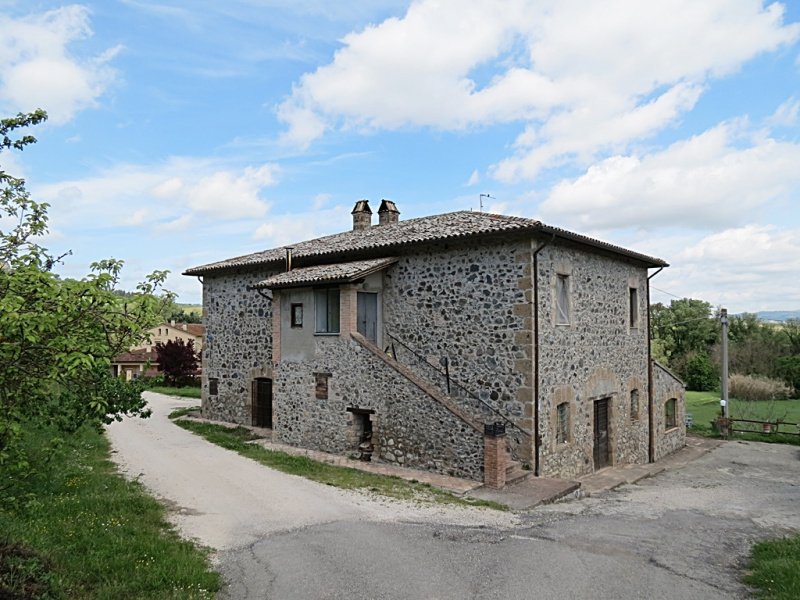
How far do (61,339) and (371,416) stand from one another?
980cm

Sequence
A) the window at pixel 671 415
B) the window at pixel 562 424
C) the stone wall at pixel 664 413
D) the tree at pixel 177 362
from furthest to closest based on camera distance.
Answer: the tree at pixel 177 362, the window at pixel 671 415, the stone wall at pixel 664 413, the window at pixel 562 424

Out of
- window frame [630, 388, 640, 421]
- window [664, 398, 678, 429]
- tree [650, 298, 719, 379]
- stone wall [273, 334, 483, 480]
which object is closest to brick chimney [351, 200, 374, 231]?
stone wall [273, 334, 483, 480]

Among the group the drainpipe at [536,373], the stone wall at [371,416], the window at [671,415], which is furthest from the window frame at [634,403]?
the stone wall at [371,416]

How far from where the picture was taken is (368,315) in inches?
576

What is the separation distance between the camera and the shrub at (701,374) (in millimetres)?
43844

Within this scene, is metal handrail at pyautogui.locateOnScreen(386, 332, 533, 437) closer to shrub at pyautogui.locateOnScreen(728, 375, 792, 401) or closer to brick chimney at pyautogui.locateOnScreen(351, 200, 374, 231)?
brick chimney at pyautogui.locateOnScreen(351, 200, 374, 231)

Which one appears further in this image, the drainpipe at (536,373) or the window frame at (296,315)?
the window frame at (296,315)

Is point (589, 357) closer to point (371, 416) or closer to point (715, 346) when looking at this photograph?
point (371, 416)

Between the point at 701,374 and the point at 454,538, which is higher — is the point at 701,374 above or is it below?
below

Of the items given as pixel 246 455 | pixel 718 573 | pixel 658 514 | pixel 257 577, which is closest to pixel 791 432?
pixel 658 514

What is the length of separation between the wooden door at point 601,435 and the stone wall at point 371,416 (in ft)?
16.8

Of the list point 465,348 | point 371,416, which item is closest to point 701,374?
point 465,348

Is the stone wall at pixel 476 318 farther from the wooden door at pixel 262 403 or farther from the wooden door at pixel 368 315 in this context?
the wooden door at pixel 262 403

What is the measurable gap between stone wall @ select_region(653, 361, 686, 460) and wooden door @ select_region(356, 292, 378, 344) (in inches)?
386
